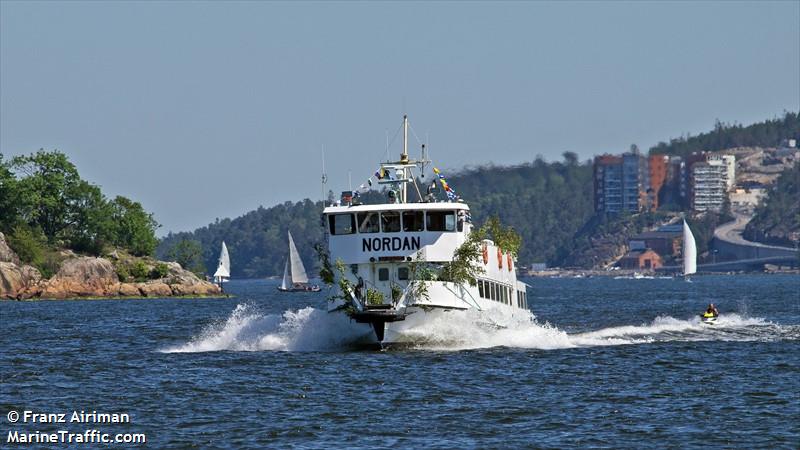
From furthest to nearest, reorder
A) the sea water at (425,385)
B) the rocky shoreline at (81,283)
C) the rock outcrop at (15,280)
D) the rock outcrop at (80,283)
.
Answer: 1. the rocky shoreline at (81,283)
2. the rock outcrop at (80,283)
3. the rock outcrop at (15,280)
4. the sea water at (425,385)

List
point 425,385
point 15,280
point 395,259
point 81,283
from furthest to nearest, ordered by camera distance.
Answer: point 81,283, point 15,280, point 395,259, point 425,385

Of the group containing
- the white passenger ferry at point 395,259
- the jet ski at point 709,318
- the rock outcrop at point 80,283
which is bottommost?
the rock outcrop at point 80,283

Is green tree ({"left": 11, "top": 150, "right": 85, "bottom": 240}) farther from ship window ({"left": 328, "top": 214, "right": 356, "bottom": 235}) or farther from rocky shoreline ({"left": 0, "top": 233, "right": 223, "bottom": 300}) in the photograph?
ship window ({"left": 328, "top": 214, "right": 356, "bottom": 235})

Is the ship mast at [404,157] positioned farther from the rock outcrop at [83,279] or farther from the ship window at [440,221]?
the rock outcrop at [83,279]

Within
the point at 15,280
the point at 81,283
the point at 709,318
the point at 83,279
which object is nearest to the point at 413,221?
the point at 709,318

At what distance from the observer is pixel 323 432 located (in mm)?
41219

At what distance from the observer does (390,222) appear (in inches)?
2421

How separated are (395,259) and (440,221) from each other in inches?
108

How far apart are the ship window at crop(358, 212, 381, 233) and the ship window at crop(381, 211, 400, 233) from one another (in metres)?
0.29

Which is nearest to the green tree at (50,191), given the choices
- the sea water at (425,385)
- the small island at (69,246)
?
the small island at (69,246)

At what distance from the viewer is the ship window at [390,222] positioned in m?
61.4

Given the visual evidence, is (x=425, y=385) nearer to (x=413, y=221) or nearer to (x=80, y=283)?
(x=413, y=221)

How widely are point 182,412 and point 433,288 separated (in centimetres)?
1748

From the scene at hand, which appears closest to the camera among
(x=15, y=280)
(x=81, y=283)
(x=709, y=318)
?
(x=709, y=318)
